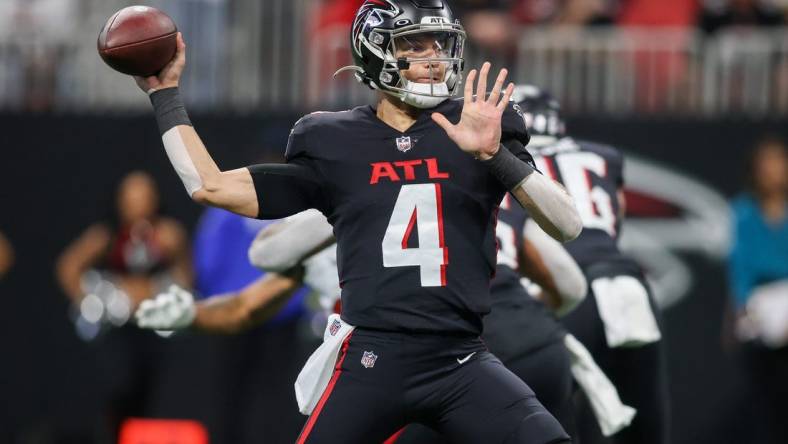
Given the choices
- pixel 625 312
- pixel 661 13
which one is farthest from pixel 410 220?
Result: pixel 661 13

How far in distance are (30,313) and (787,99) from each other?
6060 mm

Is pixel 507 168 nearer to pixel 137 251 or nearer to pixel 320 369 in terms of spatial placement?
pixel 320 369

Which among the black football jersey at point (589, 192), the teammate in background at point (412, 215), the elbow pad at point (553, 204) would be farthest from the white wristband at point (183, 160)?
the black football jersey at point (589, 192)

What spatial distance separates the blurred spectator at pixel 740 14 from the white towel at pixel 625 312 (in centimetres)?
519

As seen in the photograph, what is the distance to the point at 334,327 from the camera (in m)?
4.73

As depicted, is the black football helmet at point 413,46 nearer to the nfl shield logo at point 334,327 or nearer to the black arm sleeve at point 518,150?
the black arm sleeve at point 518,150

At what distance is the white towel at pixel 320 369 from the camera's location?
4.64m

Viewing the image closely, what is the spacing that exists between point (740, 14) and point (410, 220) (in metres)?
7.18

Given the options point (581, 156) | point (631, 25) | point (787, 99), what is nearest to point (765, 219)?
point (787, 99)

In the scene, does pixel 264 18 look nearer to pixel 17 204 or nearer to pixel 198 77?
→ pixel 198 77

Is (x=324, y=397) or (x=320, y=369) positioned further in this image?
(x=320, y=369)

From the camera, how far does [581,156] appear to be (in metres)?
6.48

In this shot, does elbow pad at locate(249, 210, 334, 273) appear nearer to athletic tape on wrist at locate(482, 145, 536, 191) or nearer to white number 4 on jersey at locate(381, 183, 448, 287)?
white number 4 on jersey at locate(381, 183, 448, 287)

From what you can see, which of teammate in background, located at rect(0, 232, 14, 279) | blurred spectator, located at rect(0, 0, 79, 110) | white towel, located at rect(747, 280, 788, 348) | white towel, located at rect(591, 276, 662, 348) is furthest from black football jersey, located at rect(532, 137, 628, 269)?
blurred spectator, located at rect(0, 0, 79, 110)
